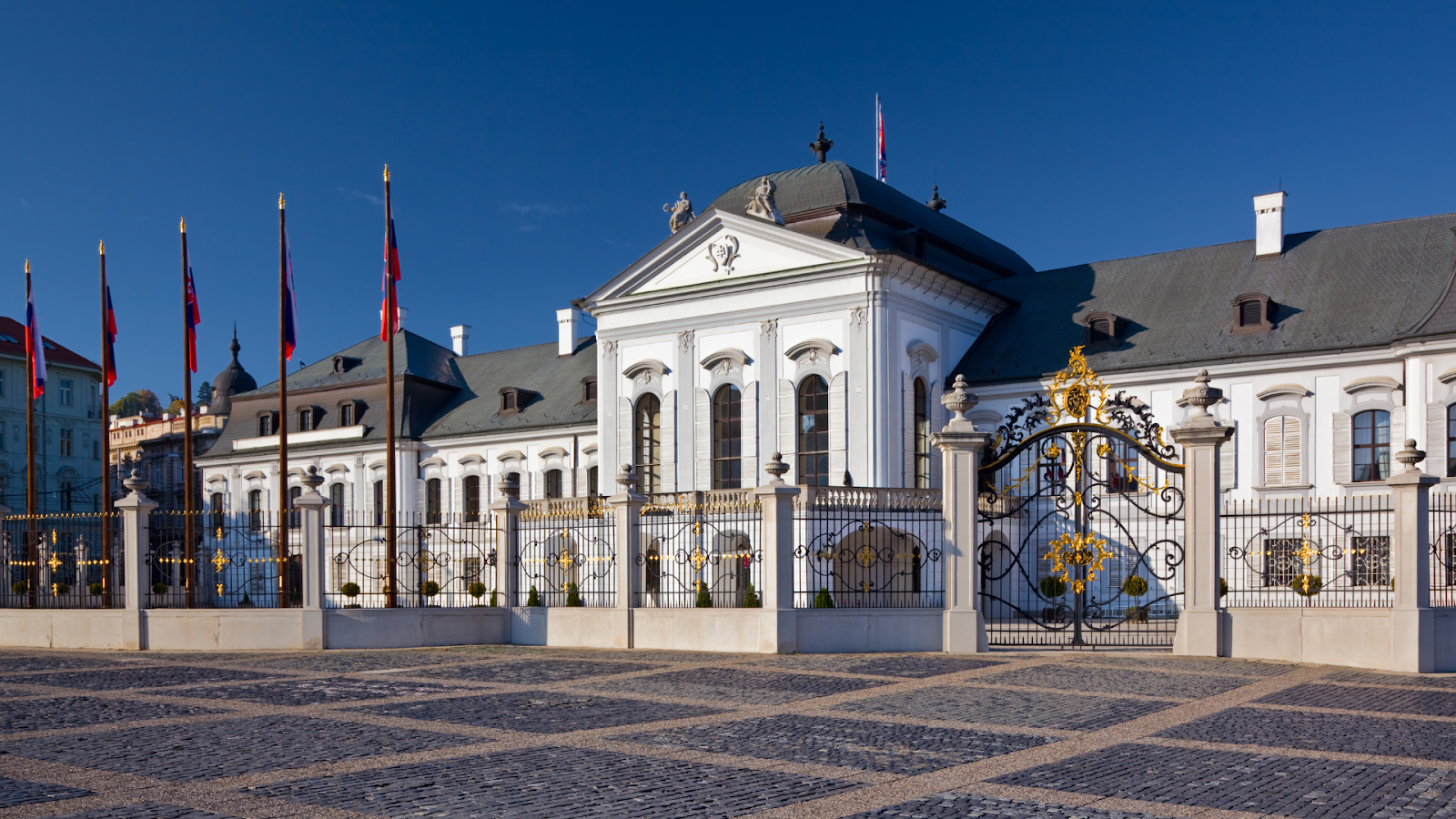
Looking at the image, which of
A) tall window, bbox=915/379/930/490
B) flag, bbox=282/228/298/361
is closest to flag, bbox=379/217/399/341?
flag, bbox=282/228/298/361

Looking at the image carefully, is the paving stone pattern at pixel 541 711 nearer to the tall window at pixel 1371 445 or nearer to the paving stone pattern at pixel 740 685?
the paving stone pattern at pixel 740 685

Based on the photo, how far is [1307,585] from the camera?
52.2 ft

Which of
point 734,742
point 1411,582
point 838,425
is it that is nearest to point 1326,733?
point 734,742

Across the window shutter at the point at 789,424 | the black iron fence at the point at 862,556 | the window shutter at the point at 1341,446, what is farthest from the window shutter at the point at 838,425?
the window shutter at the point at 1341,446

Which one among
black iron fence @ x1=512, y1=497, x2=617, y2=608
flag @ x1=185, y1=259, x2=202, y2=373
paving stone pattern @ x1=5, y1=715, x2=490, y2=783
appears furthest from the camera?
flag @ x1=185, y1=259, x2=202, y2=373

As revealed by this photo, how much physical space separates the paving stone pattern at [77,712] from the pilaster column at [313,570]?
243 inches

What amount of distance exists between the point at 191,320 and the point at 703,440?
14396mm

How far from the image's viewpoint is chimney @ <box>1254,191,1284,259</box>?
3472 cm

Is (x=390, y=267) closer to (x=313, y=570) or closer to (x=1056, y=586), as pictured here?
(x=313, y=570)

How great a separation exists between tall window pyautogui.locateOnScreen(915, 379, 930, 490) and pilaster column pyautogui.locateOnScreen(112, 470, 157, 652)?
2043 centimetres

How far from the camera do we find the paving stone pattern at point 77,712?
10.3 m

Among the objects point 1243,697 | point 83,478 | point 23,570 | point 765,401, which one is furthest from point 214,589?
point 83,478

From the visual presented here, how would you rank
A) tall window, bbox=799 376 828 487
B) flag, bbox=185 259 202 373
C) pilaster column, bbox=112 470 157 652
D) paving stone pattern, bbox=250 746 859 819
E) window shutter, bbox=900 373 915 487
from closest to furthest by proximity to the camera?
paving stone pattern, bbox=250 746 859 819 < pilaster column, bbox=112 470 157 652 < flag, bbox=185 259 202 373 < window shutter, bbox=900 373 915 487 < tall window, bbox=799 376 828 487

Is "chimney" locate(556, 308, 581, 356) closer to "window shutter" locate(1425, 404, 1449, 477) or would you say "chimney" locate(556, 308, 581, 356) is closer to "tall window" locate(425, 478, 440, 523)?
"tall window" locate(425, 478, 440, 523)
